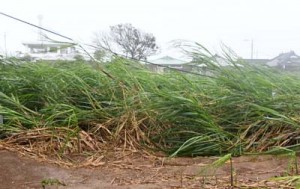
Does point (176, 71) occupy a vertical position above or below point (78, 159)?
above

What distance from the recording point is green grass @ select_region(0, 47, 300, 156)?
122 inches

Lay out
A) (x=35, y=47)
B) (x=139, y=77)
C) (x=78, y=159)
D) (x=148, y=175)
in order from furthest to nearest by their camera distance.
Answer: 1. (x=35, y=47)
2. (x=139, y=77)
3. (x=78, y=159)
4. (x=148, y=175)

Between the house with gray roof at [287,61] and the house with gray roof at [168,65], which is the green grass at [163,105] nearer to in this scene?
the house with gray roof at [168,65]

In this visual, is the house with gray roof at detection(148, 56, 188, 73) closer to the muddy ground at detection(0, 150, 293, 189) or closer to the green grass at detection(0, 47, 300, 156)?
the green grass at detection(0, 47, 300, 156)

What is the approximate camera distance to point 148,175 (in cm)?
253

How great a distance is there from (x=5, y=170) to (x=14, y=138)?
736mm

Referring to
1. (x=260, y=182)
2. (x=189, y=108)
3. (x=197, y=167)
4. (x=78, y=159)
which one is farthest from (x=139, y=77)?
(x=260, y=182)

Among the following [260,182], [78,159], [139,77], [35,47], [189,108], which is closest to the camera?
[260,182]

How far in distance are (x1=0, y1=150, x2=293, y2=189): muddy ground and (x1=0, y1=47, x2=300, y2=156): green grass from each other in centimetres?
23

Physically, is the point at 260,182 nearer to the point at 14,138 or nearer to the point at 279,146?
the point at 279,146

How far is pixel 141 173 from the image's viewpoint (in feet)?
8.54

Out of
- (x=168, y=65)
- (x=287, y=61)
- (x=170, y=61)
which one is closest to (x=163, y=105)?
(x=168, y=65)

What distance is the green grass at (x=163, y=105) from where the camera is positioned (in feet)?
10.2

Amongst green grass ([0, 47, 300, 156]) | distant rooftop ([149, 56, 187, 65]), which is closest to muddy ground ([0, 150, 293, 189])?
green grass ([0, 47, 300, 156])
